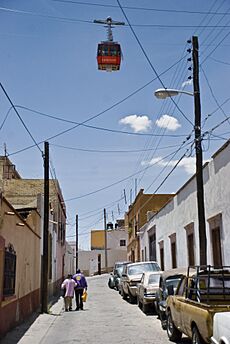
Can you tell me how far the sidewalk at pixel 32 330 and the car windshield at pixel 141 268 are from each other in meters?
6.96

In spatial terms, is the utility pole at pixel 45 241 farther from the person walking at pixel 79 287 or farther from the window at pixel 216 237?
the window at pixel 216 237

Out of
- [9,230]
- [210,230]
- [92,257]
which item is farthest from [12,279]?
[92,257]

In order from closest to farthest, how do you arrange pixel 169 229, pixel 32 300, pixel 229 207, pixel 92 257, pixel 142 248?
pixel 229 207 → pixel 32 300 → pixel 169 229 → pixel 142 248 → pixel 92 257

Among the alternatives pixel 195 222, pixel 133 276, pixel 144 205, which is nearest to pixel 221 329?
pixel 195 222

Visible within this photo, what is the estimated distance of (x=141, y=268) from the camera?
26234 millimetres

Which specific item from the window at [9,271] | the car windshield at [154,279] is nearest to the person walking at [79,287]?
the car windshield at [154,279]

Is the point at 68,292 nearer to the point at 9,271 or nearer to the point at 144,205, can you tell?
the point at 9,271

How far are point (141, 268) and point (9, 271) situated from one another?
1337 centimetres

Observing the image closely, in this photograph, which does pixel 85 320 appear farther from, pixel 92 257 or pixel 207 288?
pixel 92 257

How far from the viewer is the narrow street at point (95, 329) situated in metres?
12.5

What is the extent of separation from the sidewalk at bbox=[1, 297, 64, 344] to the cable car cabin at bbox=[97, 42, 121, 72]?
25.5 feet

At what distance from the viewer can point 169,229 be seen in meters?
27.5

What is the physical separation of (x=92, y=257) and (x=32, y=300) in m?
56.7

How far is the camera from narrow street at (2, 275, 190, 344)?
12.5 meters
